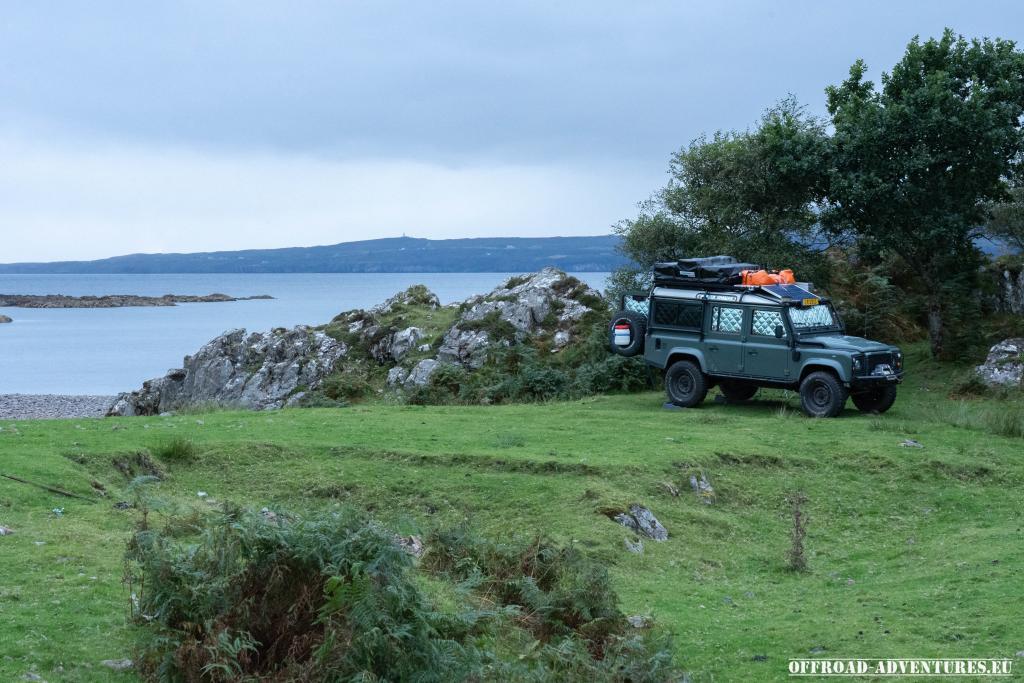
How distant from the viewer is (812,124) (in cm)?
2753

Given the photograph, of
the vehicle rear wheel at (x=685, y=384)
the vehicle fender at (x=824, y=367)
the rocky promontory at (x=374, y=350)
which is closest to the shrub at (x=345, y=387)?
the rocky promontory at (x=374, y=350)

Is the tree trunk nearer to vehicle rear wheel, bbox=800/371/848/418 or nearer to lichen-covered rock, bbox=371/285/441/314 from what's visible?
vehicle rear wheel, bbox=800/371/848/418

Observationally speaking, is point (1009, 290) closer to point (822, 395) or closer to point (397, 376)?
point (822, 395)

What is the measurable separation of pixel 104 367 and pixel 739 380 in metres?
45.3

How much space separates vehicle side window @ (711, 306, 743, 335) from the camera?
69.5 feet

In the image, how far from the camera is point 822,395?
2036 cm

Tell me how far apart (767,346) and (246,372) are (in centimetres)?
1802

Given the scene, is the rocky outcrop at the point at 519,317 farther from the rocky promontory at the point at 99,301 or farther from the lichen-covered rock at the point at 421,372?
the rocky promontory at the point at 99,301

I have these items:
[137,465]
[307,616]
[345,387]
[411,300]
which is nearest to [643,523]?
[307,616]

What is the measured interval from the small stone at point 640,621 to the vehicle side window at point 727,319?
12.3 m

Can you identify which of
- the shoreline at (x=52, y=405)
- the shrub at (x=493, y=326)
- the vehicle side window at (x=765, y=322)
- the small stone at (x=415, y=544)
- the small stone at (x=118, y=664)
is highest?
the vehicle side window at (x=765, y=322)

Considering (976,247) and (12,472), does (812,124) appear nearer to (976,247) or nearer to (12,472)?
(976,247)

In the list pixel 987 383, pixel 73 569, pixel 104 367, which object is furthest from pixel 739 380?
pixel 104 367

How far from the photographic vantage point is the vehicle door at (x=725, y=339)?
834 inches
